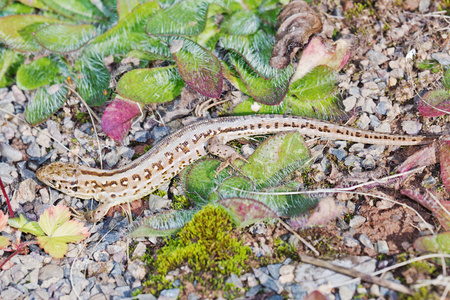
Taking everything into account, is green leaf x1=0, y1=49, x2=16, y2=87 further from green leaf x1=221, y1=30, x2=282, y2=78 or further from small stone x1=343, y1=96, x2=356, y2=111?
small stone x1=343, y1=96, x2=356, y2=111

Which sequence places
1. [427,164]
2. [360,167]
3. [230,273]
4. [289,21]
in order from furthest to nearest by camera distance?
[289,21] → [360,167] → [427,164] → [230,273]

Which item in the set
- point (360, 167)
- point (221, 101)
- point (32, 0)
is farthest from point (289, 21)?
point (32, 0)

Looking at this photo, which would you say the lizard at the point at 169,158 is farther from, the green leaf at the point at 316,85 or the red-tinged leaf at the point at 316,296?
the red-tinged leaf at the point at 316,296

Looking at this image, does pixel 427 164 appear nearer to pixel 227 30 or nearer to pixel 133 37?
pixel 227 30

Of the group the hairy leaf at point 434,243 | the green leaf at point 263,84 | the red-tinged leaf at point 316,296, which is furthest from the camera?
the green leaf at point 263,84

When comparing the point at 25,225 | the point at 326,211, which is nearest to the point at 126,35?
the point at 25,225

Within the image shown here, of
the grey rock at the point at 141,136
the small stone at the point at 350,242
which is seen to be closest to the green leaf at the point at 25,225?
the grey rock at the point at 141,136

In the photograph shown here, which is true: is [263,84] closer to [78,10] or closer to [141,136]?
[141,136]
